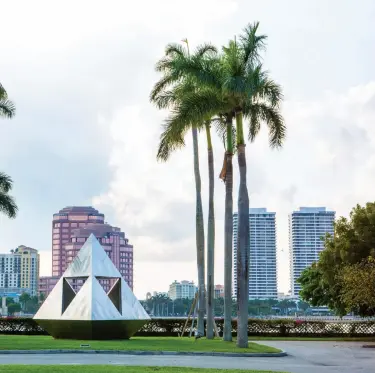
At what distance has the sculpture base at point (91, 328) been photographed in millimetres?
29812

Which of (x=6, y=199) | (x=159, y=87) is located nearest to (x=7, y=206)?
(x=6, y=199)

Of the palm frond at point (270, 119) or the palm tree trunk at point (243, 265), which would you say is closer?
the palm tree trunk at point (243, 265)

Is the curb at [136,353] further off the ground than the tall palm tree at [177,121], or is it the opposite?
the tall palm tree at [177,121]

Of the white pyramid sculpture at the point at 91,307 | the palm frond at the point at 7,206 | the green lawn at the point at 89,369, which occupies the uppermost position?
the palm frond at the point at 7,206

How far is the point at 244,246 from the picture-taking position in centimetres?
2719

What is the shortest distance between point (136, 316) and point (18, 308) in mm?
166943

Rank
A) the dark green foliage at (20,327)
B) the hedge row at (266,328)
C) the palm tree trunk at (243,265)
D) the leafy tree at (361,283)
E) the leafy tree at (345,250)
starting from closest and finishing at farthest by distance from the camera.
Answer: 1. the palm tree trunk at (243,265)
2. the leafy tree at (361,283)
3. the leafy tree at (345,250)
4. the dark green foliage at (20,327)
5. the hedge row at (266,328)

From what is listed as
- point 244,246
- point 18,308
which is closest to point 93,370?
point 244,246

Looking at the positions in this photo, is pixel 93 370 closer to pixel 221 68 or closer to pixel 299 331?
pixel 221 68

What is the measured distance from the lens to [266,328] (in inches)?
1697

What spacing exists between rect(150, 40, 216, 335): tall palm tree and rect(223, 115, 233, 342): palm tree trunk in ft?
5.71

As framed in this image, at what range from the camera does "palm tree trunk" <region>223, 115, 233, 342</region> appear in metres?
29.8


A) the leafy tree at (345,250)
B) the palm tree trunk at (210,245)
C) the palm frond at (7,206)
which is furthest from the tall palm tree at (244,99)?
the palm frond at (7,206)

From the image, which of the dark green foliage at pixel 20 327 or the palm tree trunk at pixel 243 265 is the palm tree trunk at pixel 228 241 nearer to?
the palm tree trunk at pixel 243 265
